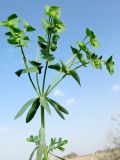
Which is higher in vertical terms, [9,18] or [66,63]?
[9,18]

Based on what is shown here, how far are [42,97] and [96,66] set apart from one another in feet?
1.56

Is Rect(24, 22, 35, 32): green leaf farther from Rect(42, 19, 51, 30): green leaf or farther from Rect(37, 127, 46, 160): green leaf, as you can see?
Rect(37, 127, 46, 160): green leaf

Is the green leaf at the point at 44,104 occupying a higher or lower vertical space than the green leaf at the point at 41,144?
higher

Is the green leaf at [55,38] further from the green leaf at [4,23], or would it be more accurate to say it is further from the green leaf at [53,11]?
the green leaf at [4,23]

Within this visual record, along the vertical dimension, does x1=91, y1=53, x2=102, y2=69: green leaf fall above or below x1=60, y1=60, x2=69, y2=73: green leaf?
above

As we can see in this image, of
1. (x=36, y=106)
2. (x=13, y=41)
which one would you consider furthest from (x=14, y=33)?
(x=36, y=106)

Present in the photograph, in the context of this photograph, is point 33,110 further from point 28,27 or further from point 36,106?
point 28,27

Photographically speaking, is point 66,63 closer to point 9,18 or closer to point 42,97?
point 42,97

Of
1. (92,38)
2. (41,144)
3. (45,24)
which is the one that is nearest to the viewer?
(41,144)

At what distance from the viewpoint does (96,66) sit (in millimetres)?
2256

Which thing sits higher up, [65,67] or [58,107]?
[65,67]

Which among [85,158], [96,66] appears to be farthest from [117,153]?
[96,66]

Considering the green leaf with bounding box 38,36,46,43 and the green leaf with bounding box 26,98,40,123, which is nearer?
the green leaf with bounding box 26,98,40,123

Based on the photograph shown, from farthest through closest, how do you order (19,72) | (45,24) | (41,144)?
(45,24) → (19,72) → (41,144)
